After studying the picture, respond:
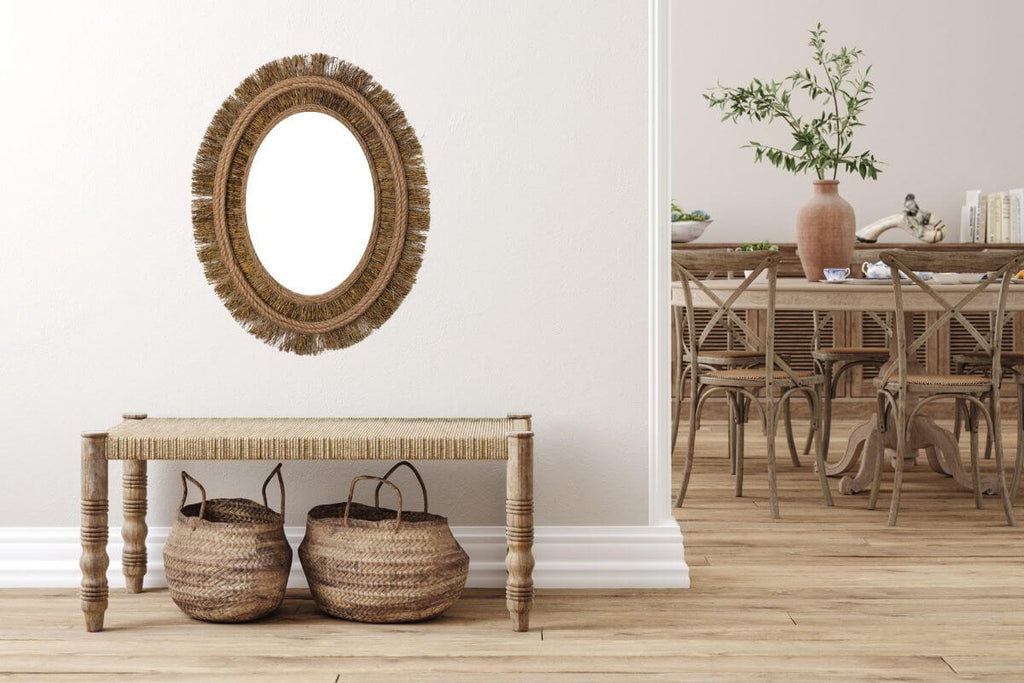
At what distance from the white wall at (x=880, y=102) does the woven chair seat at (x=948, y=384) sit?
2.45m

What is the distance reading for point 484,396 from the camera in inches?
Answer: 110

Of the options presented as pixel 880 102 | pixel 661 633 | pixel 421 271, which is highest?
pixel 880 102

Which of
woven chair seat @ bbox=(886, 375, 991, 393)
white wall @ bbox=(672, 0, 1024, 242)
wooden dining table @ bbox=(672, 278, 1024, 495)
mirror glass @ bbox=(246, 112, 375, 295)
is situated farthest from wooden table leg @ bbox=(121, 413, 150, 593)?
white wall @ bbox=(672, 0, 1024, 242)

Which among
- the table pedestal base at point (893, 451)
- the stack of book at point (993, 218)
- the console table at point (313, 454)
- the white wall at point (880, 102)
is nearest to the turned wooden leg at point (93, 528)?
the console table at point (313, 454)

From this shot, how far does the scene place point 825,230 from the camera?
4.08 metres

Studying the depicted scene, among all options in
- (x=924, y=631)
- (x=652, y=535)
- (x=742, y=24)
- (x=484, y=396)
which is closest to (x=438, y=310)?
(x=484, y=396)

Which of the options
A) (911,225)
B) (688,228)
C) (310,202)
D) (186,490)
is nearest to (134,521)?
(186,490)

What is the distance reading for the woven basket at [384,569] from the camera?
2451mm

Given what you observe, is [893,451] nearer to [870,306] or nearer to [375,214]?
[870,306]

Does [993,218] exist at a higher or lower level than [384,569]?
higher

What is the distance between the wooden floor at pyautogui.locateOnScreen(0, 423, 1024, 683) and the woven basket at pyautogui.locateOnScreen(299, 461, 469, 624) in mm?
47

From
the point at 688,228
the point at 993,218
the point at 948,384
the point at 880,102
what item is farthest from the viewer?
the point at 880,102

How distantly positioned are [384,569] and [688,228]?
10.9 ft

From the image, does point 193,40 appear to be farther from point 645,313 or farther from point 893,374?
point 893,374
